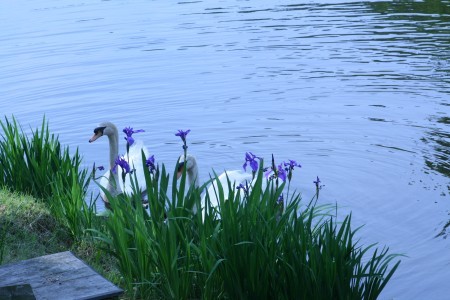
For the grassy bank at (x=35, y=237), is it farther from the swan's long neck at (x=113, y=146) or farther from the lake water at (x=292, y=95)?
the swan's long neck at (x=113, y=146)

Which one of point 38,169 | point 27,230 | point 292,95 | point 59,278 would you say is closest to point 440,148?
point 292,95

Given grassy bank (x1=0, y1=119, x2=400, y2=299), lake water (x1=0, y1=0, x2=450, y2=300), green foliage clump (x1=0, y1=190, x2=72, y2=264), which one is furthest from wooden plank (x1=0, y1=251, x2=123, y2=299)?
lake water (x1=0, y1=0, x2=450, y2=300)

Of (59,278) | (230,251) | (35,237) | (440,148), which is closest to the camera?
(230,251)

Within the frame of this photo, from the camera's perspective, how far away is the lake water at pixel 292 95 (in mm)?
8555

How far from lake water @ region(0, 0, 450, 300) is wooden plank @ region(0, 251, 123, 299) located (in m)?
2.38

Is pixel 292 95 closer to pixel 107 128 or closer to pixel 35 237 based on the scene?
pixel 107 128

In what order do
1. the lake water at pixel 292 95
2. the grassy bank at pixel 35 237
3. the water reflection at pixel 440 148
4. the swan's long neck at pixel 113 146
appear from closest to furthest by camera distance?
the grassy bank at pixel 35 237
the lake water at pixel 292 95
the water reflection at pixel 440 148
the swan's long neck at pixel 113 146

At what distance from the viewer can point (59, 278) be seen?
5086mm

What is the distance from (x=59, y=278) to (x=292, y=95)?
816cm

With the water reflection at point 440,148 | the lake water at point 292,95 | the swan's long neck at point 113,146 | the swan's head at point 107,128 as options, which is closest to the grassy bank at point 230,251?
the lake water at point 292,95

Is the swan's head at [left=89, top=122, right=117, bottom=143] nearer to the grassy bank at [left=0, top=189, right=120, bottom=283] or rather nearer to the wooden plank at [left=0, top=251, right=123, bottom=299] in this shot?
the grassy bank at [left=0, top=189, right=120, bottom=283]

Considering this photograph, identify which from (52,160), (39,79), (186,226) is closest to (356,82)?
(39,79)

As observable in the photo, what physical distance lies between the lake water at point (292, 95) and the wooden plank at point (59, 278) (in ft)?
7.80

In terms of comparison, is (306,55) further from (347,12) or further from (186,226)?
(186,226)
